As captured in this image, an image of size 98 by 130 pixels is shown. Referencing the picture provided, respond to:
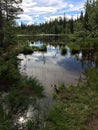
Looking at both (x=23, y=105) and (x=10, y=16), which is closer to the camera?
(x=23, y=105)

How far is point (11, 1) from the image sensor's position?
3609 cm

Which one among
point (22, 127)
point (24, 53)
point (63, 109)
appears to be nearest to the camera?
point (22, 127)

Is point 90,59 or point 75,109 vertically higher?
point 90,59

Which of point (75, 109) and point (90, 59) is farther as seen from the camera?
point (90, 59)

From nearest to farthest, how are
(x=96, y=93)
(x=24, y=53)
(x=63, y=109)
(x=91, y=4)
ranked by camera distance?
1. (x=63, y=109)
2. (x=96, y=93)
3. (x=24, y=53)
4. (x=91, y=4)

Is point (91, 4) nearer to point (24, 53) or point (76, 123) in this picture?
point (24, 53)

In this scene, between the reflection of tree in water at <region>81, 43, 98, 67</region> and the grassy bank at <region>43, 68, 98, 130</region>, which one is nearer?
the grassy bank at <region>43, 68, 98, 130</region>

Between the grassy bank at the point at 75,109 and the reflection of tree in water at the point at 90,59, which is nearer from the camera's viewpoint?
the grassy bank at the point at 75,109

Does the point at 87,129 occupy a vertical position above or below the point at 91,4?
below

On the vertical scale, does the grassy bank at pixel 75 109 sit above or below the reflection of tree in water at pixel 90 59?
below

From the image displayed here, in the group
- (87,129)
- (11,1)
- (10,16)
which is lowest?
(87,129)

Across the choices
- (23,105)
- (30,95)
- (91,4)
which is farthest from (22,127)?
(91,4)

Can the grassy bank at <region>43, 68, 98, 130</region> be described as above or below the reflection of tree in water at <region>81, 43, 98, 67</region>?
below

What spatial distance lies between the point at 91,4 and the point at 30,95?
50.4 m
